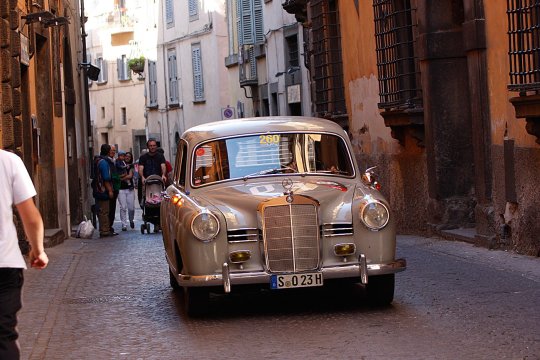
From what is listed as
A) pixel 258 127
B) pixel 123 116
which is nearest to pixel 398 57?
pixel 258 127

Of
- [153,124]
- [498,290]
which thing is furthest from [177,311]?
[153,124]

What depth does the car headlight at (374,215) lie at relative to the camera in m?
10.1

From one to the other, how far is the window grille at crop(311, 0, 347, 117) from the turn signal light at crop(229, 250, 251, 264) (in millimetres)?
14326

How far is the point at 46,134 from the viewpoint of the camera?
21.5m

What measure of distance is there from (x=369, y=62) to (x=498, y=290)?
10782mm

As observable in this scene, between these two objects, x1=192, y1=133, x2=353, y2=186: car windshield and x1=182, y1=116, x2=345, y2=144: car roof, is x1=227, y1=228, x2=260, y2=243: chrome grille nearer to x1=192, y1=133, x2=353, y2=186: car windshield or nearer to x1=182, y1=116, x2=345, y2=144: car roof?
x1=192, y1=133, x2=353, y2=186: car windshield

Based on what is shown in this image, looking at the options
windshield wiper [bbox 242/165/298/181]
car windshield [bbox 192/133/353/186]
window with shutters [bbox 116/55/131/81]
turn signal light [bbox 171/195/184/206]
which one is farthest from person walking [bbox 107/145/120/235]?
window with shutters [bbox 116/55/131/81]

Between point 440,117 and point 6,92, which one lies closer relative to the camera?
point 6,92

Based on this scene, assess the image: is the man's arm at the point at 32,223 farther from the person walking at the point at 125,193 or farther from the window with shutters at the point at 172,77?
the window with shutters at the point at 172,77

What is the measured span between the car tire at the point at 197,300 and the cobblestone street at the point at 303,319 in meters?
0.08

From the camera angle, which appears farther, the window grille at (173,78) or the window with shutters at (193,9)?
the window grille at (173,78)

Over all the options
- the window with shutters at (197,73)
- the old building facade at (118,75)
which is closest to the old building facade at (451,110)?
the window with shutters at (197,73)

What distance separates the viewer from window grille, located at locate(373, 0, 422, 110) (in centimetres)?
1891

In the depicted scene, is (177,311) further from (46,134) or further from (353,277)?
(46,134)
